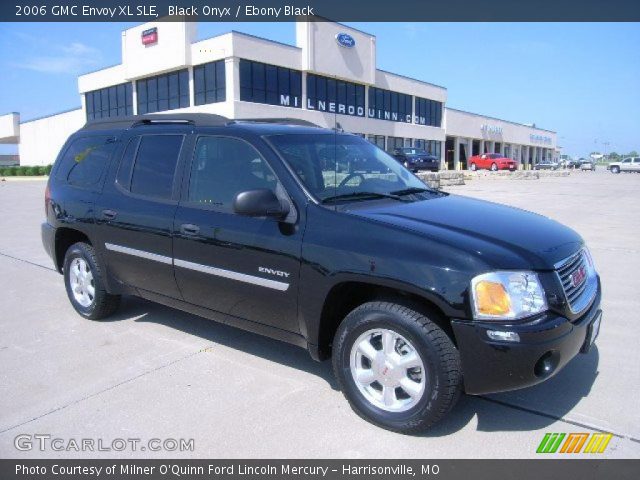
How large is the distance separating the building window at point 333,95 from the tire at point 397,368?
37.1 m

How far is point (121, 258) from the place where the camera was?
4.75m

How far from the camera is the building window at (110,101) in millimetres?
44469

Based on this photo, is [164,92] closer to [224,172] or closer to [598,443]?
[224,172]

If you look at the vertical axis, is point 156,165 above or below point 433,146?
below

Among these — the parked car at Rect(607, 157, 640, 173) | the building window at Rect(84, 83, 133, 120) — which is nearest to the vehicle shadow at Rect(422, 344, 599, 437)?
the building window at Rect(84, 83, 133, 120)

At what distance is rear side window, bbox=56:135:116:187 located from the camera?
201 inches

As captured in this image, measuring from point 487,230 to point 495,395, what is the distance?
1192 mm

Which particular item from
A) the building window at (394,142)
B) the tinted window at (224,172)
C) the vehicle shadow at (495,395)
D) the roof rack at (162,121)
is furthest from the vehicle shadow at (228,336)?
the building window at (394,142)

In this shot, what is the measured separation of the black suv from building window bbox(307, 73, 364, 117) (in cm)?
3572

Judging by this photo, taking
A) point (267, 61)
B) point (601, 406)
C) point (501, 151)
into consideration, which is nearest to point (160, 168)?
point (601, 406)

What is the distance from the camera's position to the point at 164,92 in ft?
134

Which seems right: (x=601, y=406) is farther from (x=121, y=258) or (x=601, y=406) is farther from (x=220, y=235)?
(x=121, y=258)

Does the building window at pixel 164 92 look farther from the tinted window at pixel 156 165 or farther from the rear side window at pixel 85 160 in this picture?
the tinted window at pixel 156 165

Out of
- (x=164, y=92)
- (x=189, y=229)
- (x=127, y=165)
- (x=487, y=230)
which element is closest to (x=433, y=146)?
(x=164, y=92)
